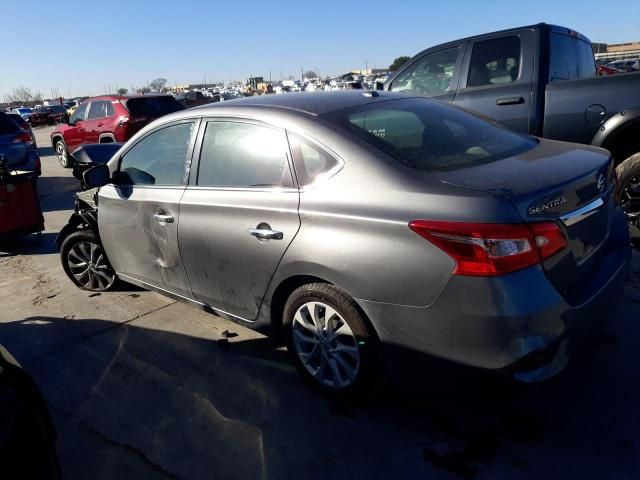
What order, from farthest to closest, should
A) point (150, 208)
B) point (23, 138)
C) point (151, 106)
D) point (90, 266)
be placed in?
1. point (151, 106)
2. point (23, 138)
3. point (90, 266)
4. point (150, 208)

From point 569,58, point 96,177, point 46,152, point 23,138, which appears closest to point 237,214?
point 96,177

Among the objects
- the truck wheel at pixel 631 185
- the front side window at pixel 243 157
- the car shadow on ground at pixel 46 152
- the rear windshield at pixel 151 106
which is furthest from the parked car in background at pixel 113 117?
the truck wheel at pixel 631 185

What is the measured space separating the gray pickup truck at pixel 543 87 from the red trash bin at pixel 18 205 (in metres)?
4.42

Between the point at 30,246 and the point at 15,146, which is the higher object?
the point at 15,146

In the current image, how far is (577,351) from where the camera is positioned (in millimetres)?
2340

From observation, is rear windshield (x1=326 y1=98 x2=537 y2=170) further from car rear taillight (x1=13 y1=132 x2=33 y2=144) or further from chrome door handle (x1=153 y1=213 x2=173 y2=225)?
car rear taillight (x1=13 y1=132 x2=33 y2=144)

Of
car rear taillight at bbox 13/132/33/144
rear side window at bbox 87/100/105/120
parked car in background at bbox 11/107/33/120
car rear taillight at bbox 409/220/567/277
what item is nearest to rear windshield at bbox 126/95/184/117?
rear side window at bbox 87/100/105/120

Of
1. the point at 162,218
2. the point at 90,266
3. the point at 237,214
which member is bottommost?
the point at 90,266

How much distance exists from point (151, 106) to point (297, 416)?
421 inches

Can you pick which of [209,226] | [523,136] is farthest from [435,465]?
[523,136]

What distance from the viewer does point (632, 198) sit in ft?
15.4

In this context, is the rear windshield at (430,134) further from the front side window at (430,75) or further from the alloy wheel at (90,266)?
the alloy wheel at (90,266)

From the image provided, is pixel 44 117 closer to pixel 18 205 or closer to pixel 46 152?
pixel 46 152

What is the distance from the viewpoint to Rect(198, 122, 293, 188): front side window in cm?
283
